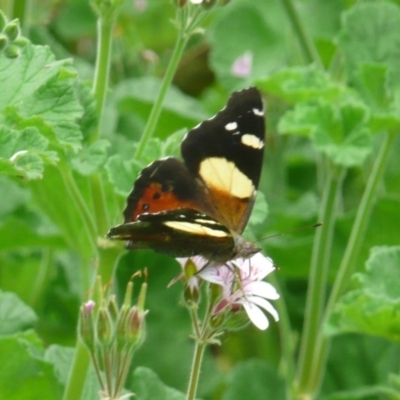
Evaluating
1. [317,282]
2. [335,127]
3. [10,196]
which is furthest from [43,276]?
[335,127]

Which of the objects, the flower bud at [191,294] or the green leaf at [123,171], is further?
the green leaf at [123,171]

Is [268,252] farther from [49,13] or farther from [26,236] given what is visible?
[49,13]

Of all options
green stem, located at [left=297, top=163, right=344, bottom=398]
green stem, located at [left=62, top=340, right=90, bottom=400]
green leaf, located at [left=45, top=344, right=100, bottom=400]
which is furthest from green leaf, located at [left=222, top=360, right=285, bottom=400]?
green stem, located at [left=62, top=340, right=90, bottom=400]

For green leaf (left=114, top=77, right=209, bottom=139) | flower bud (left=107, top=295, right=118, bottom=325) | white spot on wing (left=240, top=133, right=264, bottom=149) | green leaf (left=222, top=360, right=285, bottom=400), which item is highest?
white spot on wing (left=240, top=133, right=264, bottom=149)

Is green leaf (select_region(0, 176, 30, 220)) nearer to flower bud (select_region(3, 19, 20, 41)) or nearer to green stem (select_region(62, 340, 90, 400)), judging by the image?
green stem (select_region(62, 340, 90, 400))

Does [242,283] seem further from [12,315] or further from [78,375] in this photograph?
[12,315]

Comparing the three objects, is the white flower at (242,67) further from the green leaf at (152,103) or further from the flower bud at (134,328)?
the flower bud at (134,328)

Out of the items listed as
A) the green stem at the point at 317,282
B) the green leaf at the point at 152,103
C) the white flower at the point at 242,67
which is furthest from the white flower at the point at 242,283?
the white flower at the point at 242,67

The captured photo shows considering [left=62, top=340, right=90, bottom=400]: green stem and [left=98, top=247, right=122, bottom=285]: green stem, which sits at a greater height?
[left=98, top=247, right=122, bottom=285]: green stem
